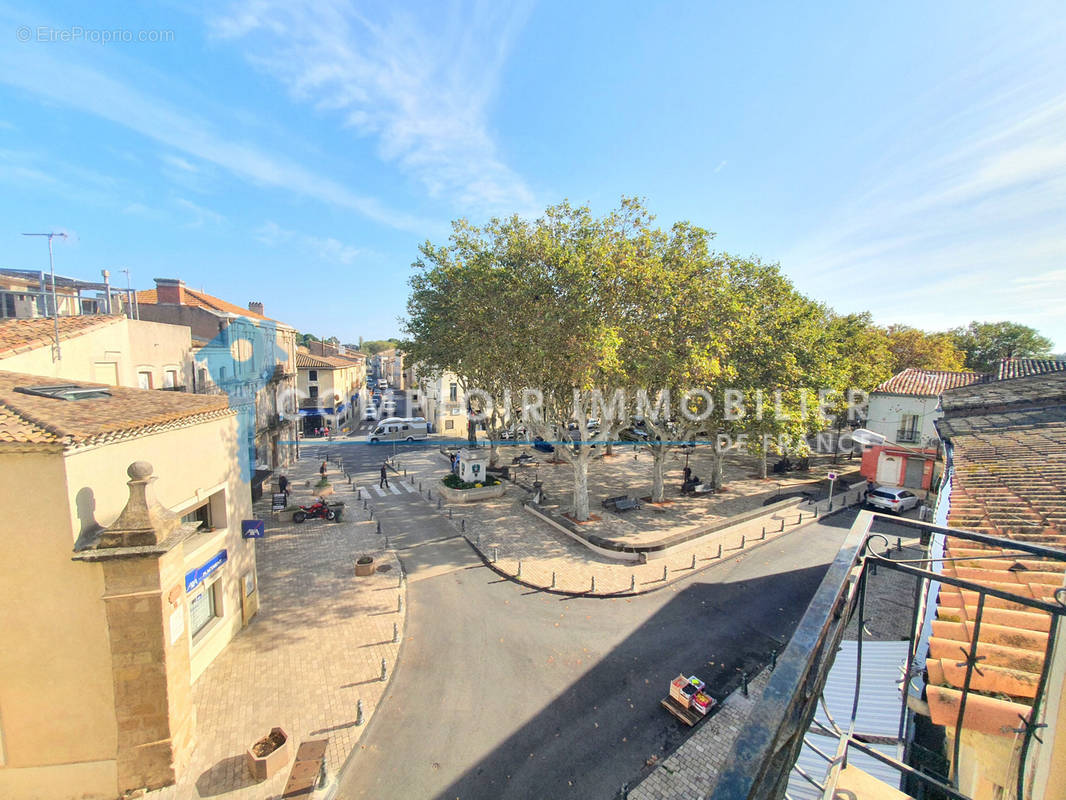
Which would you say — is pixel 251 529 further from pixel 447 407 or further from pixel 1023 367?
pixel 1023 367

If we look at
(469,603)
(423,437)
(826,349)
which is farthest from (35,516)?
(423,437)

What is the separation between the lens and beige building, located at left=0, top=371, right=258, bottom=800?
744 cm

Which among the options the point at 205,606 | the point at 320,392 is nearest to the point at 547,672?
the point at 205,606

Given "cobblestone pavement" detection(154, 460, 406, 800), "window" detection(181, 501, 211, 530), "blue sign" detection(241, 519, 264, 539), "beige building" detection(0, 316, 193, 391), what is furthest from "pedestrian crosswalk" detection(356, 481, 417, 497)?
"window" detection(181, 501, 211, 530)

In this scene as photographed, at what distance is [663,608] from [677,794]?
5833 millimetres

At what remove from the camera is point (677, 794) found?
7.93m

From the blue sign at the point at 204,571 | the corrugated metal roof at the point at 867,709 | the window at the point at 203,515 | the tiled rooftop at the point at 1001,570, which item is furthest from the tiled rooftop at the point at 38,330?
the corrugated metal roof at the point at 867,709

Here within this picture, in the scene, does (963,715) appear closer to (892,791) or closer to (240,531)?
(892,791)

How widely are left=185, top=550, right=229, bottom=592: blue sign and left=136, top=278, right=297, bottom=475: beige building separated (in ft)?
30.3

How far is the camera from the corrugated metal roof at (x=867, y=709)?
262 inches

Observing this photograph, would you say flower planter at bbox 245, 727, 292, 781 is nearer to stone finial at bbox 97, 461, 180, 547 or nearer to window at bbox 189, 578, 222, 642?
window at bbox 189, 578, 222, 642

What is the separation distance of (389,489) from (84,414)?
18.0 meters

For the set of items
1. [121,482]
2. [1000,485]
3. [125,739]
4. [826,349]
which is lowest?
[125,739]

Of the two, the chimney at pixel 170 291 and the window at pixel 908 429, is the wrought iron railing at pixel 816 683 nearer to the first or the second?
the window at pixel 908 429
